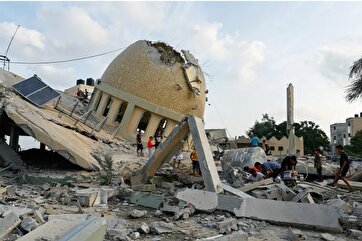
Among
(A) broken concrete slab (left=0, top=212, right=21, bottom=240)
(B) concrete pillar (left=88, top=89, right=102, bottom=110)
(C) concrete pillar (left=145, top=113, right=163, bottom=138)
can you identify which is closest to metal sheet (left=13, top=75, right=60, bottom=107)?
(B) concrete pillar (left=88, top=89, right=102, bottom=110)

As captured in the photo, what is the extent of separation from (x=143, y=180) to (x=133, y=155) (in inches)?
215

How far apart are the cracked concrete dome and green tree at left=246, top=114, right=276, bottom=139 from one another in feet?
122

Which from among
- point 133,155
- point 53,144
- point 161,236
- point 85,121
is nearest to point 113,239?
point 161,236

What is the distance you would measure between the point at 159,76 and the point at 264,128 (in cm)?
4087

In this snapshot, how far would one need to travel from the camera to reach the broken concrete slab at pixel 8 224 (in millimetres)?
5003

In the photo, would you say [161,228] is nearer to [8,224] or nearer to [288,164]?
[8,224]

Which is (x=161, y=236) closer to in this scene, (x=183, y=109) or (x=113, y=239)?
(x=113, y=239)

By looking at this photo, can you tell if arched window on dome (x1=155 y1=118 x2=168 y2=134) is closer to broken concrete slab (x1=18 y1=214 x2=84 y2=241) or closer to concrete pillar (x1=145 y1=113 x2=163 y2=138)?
concrete pillar (x1=145 y1=113 x2=163 y2=138)

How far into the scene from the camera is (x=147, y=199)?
7.97m

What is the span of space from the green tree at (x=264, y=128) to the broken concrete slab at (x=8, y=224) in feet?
169

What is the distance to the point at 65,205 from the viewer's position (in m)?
7.54

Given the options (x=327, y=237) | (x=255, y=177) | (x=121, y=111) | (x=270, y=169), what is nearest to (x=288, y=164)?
(x=270, y=169)

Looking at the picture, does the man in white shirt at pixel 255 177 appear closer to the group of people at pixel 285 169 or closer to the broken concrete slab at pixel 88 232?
the group of people at pixel 285 169

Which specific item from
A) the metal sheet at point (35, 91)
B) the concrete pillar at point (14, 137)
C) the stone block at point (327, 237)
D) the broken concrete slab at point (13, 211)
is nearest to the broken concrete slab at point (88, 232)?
the broken concrete slab at point (13, 211)
